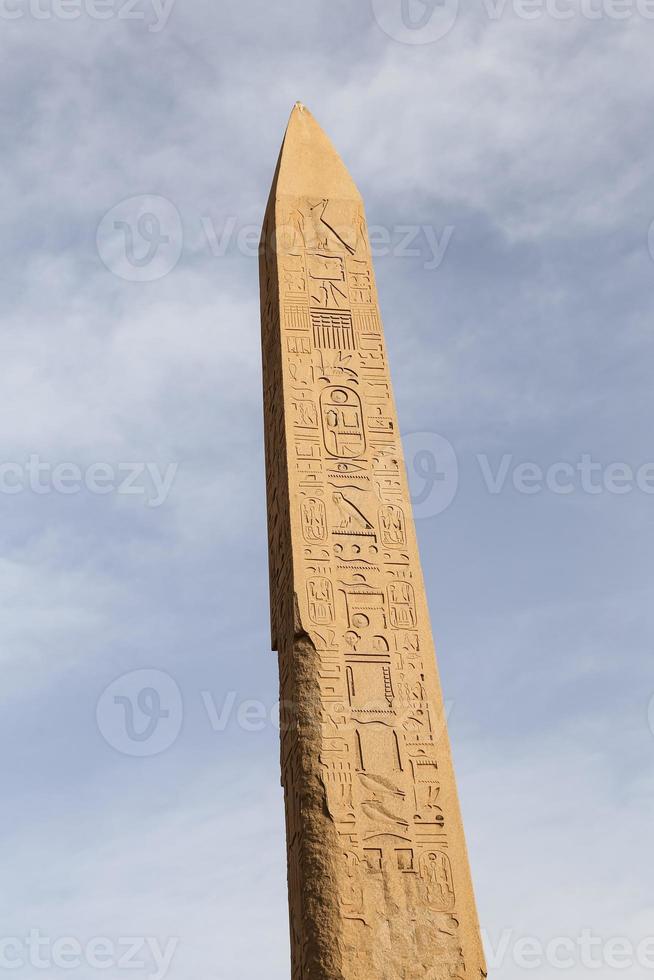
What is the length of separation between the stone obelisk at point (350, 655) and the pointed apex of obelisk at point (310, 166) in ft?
1.51

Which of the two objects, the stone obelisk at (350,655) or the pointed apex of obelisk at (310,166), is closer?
the stone obelisk at (350,655)

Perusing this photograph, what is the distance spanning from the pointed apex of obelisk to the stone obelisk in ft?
1.51

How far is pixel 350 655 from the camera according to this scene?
6.56 meters

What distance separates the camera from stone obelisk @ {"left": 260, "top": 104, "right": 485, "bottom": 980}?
19.5 ft

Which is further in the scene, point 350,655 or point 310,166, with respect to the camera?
point 310,166

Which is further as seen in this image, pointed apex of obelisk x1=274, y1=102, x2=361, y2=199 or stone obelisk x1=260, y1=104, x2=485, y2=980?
pointed apex of obelisk x1=274, y1=102, x2=361, y2=199

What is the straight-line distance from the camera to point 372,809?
6172mm

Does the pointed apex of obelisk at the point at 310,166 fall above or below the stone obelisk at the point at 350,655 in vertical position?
above

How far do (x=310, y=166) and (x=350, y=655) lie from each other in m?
4.02

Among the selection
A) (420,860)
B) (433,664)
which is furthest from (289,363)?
(420,860)

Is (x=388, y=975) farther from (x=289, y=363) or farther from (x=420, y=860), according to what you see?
(x=289, y=363)

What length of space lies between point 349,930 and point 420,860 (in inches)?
19.9

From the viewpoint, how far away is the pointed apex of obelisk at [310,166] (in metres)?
8.68

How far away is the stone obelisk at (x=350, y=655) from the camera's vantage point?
5934 mm
